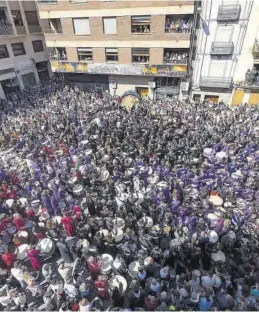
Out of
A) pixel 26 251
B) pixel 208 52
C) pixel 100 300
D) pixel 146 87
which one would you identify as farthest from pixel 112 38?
pixel 100 300

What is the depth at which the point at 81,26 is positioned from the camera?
72.3 ft

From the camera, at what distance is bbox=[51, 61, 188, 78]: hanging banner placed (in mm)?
20938

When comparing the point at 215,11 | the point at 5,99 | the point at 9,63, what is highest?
the point at 215,11

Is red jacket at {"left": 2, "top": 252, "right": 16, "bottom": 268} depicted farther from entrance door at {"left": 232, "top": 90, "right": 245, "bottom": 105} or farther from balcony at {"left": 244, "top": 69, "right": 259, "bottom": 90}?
balcony at {"left": 244, "top": 69, "right": 259, "bottom": 90}

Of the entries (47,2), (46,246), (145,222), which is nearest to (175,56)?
(47,2)

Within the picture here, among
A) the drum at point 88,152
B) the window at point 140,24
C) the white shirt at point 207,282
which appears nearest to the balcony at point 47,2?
the window at point 140,24

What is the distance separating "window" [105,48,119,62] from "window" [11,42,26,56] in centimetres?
1063

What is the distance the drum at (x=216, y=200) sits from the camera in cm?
1088

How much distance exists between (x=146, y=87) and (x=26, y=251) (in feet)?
61.6

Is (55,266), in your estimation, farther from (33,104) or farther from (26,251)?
(33,104)

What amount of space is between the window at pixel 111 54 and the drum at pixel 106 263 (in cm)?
1872

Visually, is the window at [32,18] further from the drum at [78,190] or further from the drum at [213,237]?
the drum at [213,237]

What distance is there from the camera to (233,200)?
10.8 meters

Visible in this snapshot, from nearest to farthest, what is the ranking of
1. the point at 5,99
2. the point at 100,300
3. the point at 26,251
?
the point at 100,300 < the point at 26,251 < the point at 5,99
